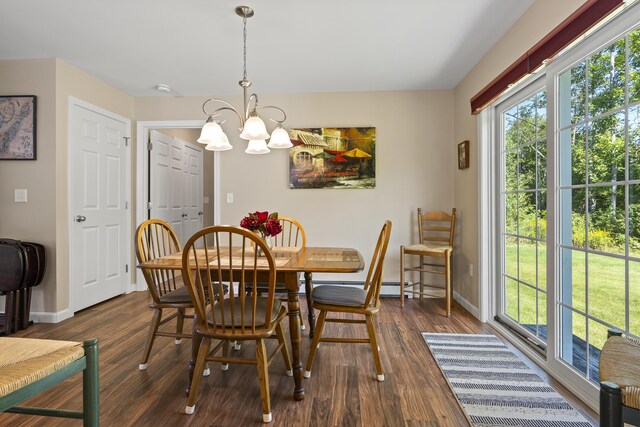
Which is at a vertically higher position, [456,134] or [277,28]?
[277,28]

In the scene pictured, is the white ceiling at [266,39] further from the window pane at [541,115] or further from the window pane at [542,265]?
the window pane at [542,265]

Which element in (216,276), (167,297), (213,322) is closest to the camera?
(213,322)

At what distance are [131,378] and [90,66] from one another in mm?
2793

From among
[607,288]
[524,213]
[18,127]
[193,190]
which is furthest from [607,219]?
[193,190]

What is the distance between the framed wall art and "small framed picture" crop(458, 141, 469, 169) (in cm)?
88

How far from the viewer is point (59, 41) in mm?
2676

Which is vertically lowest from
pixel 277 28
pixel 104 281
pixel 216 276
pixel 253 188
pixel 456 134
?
pixel 104 281

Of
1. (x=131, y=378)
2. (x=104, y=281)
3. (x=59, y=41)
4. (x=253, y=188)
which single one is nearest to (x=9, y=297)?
(x=104, y=281)

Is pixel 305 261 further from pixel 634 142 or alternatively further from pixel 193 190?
pixel 193 190

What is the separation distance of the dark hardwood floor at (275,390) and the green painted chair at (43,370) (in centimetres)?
54

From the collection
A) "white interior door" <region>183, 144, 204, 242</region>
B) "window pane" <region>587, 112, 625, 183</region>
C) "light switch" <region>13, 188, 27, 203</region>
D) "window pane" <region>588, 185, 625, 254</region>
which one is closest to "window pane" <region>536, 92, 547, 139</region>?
"window pane" <region>587, 112, 625, 183</region>

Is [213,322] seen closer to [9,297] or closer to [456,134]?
[9,297]

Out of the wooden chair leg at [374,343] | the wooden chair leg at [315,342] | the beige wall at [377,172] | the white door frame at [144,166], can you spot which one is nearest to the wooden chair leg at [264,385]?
the wooden chair leg at [315,342]

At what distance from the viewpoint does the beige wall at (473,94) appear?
205 cm
